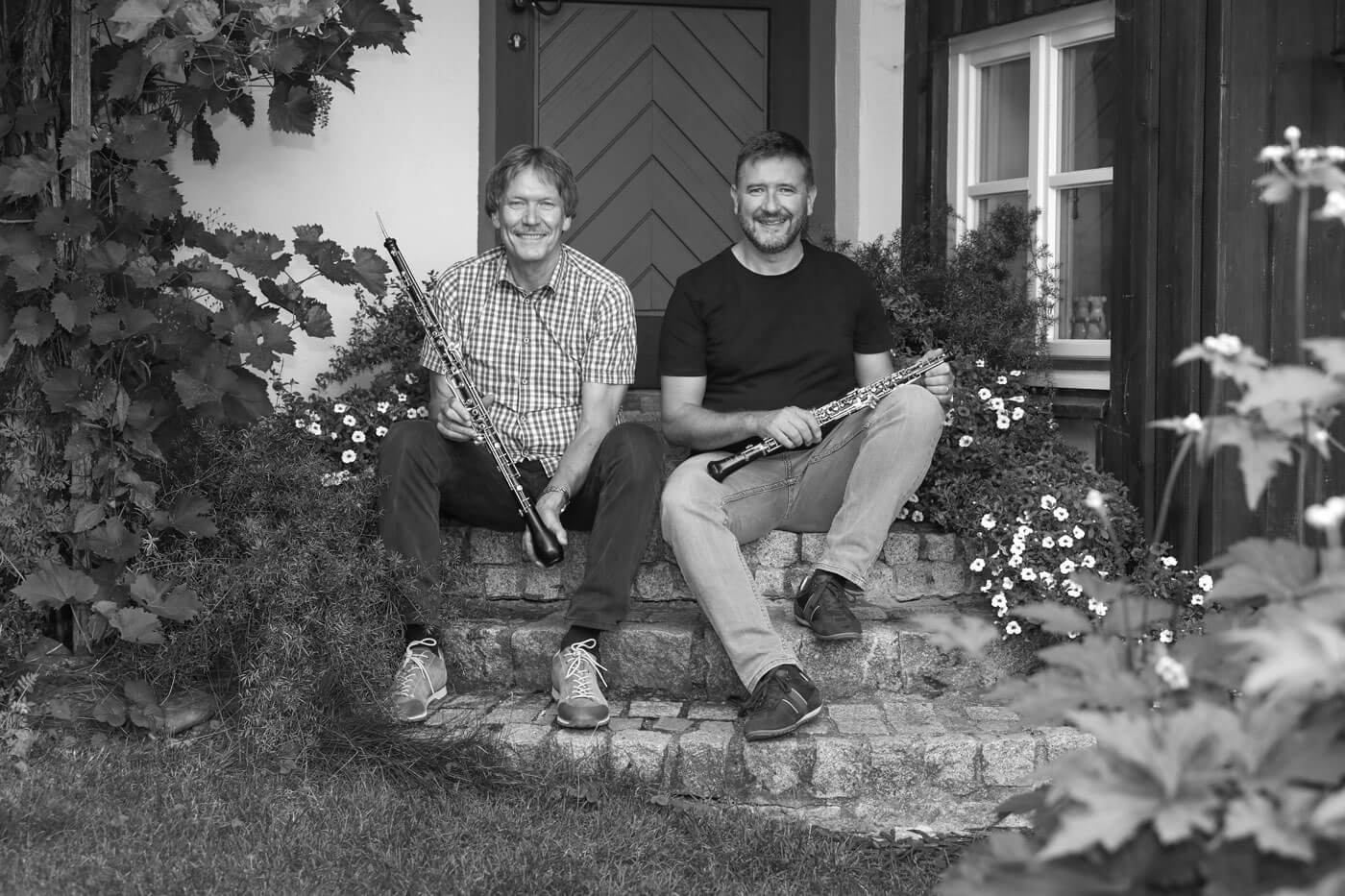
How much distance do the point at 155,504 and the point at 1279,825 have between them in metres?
3.09

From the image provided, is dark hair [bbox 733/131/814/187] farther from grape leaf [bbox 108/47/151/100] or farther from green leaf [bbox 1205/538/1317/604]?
green leaf [bbox 1205/538/1317/604]

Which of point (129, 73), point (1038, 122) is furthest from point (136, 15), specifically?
point (1038, 122)

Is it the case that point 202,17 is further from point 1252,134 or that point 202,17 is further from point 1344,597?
point 1344,597

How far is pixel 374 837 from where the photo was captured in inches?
107

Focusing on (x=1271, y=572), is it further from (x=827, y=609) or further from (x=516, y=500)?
(x=516, y=500)

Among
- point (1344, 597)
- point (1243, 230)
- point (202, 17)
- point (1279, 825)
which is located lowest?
point (1279, 825)

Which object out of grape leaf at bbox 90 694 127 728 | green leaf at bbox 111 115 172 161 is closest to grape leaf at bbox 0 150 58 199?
green leaf at bbox 111 115 172 161

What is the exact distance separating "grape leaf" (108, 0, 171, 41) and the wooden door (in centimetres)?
203

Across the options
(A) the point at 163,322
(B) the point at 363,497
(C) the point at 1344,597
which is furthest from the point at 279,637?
(C) the point at 1344,597

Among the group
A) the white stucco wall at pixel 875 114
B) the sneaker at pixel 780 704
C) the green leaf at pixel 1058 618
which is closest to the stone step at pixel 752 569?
the sneaker at pixel 780 704

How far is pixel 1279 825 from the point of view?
1.06 meters

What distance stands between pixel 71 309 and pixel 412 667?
1.19 metres

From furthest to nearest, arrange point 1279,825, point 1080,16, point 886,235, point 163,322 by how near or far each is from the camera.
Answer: point 886,235
point 1080,16
point 163,322
point 1279,825

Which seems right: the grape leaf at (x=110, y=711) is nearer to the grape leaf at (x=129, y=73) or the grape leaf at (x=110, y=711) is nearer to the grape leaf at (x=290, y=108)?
the grape leaf at (x=129, y=73)
